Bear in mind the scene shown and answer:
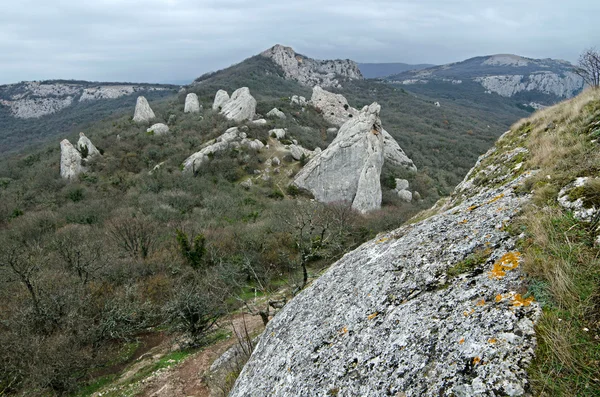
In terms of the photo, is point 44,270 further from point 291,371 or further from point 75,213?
point 291,371

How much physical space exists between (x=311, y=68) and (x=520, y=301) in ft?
613

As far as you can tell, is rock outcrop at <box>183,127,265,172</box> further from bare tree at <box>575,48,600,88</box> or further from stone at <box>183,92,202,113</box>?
bare tree at <box>575,48,600,88</box>

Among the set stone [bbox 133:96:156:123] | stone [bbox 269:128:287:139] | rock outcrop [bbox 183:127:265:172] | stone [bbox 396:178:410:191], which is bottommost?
stone [bbox 396:178:410:191]

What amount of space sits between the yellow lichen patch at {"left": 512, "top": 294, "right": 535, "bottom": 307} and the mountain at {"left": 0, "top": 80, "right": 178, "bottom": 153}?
430ft

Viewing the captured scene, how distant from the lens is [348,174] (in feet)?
154

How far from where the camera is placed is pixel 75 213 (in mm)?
34156

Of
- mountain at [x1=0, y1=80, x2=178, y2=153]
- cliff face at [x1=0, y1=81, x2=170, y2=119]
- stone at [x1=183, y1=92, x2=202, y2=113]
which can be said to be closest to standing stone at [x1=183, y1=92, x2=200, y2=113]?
stone at [x1=183, y1=92, x2=202, y2=113]

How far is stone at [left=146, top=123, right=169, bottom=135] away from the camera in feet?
194

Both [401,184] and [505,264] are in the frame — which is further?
[401,184]

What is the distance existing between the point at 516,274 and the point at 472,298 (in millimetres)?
600

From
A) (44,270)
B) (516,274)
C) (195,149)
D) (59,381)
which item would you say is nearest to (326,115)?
(195,149)

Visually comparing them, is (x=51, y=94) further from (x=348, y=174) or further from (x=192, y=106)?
(x=348, y=174)

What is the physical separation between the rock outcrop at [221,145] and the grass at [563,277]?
157 feet

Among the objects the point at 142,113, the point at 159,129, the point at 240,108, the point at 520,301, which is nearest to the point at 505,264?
the point at 520,301
